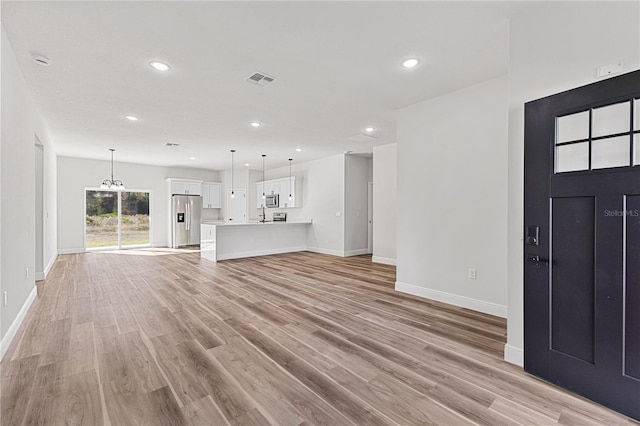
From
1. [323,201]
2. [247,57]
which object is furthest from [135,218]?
[247,57]

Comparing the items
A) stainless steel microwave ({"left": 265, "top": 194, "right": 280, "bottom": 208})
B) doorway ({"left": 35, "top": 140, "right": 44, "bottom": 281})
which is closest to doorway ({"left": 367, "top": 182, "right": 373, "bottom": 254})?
stainless steel microwave ({"left": 265, "top": 194, "right": 280, "bottom": 208})

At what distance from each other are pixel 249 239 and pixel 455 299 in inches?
210

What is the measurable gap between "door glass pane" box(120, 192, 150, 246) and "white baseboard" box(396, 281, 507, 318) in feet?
28.3

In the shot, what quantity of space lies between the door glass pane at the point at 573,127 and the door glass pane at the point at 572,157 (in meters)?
0.05

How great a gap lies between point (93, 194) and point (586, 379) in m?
11.0

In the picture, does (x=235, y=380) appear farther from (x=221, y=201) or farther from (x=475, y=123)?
(x=221, y=201)

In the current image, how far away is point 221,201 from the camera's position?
428 inches

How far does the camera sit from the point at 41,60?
2.83 meters

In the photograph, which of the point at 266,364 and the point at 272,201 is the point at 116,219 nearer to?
the point at 272,201

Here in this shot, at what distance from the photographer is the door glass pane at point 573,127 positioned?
188 centimetres

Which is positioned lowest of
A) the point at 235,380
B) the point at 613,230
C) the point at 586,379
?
the point at 235,380

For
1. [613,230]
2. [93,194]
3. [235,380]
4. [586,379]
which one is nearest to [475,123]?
[613,230]

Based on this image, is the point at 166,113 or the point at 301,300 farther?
the point at 166,113

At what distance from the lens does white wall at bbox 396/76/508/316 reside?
329 cm
